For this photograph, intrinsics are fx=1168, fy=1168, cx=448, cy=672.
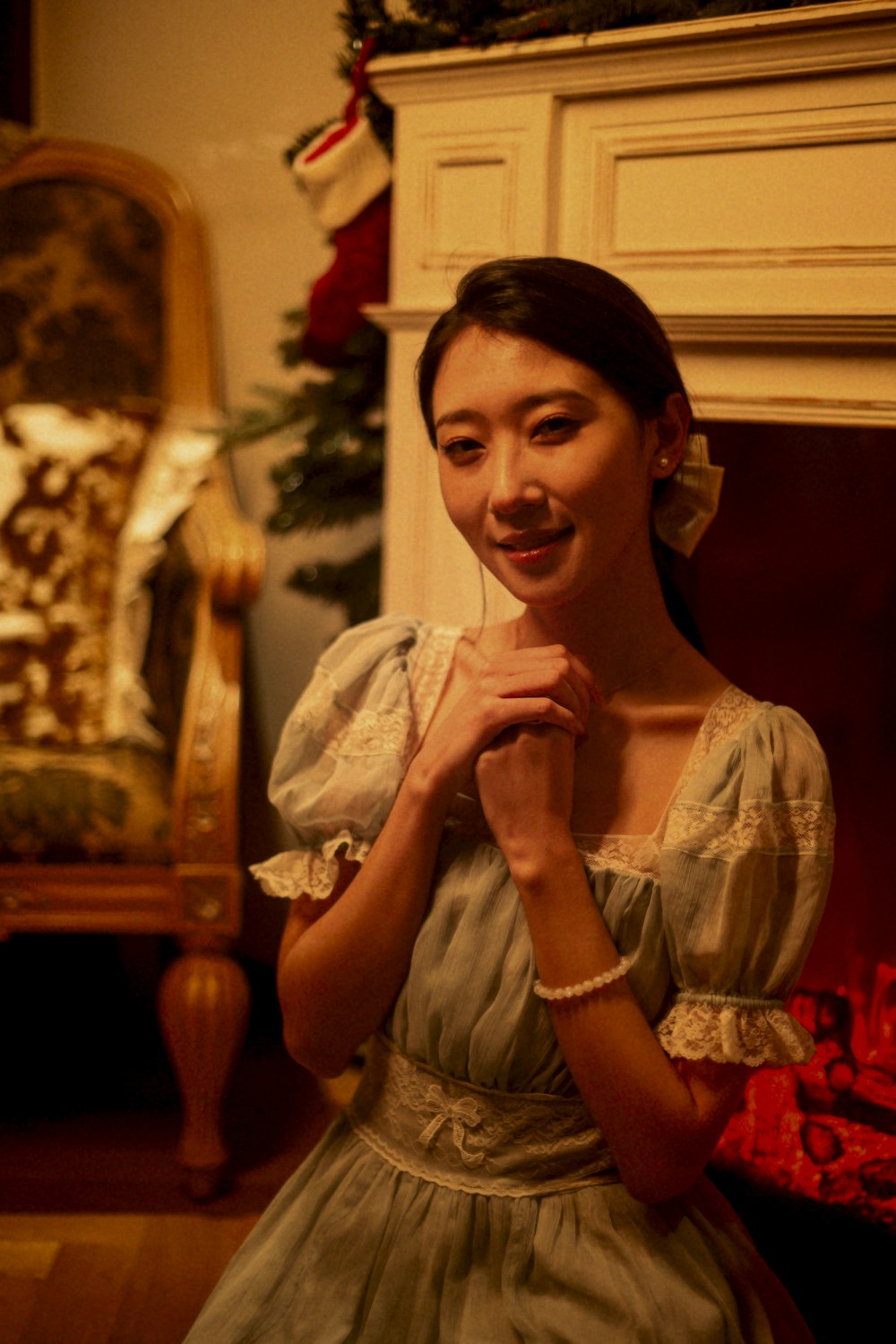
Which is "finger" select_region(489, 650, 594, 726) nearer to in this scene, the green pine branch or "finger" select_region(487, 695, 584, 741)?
"finger" select_region(487, 695, 584, 741)

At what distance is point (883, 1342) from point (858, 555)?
925 millimetres

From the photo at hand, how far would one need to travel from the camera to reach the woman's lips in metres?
0.80

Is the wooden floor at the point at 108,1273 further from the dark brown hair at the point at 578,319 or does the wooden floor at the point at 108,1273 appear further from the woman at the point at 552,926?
the dark brown hair at the point at 578,319

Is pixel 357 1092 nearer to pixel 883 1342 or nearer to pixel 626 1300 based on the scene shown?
pixel 626 1300

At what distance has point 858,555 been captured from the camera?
60.4 inches

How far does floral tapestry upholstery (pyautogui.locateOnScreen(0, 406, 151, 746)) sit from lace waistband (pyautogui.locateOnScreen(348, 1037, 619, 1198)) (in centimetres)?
129

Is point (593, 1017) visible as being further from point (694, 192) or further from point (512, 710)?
point (694, 192)

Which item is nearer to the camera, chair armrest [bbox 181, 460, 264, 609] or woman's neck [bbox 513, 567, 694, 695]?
woman's neck [bbox 513, 567, 694, 695]

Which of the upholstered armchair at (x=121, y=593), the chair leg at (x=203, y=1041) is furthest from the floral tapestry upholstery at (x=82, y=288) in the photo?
the chair leg at (x=203, y=1041)

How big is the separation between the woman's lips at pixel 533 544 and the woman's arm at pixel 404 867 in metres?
0.06

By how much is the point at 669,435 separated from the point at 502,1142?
0.52 metres

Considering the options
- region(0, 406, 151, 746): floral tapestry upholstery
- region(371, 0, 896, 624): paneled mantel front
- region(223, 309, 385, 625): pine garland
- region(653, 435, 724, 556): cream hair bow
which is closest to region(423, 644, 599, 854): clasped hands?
region(653, 435, 724, 556): cream hair bow

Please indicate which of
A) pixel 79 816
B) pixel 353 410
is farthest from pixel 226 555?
pixel 79 816

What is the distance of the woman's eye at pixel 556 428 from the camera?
2.61ft
